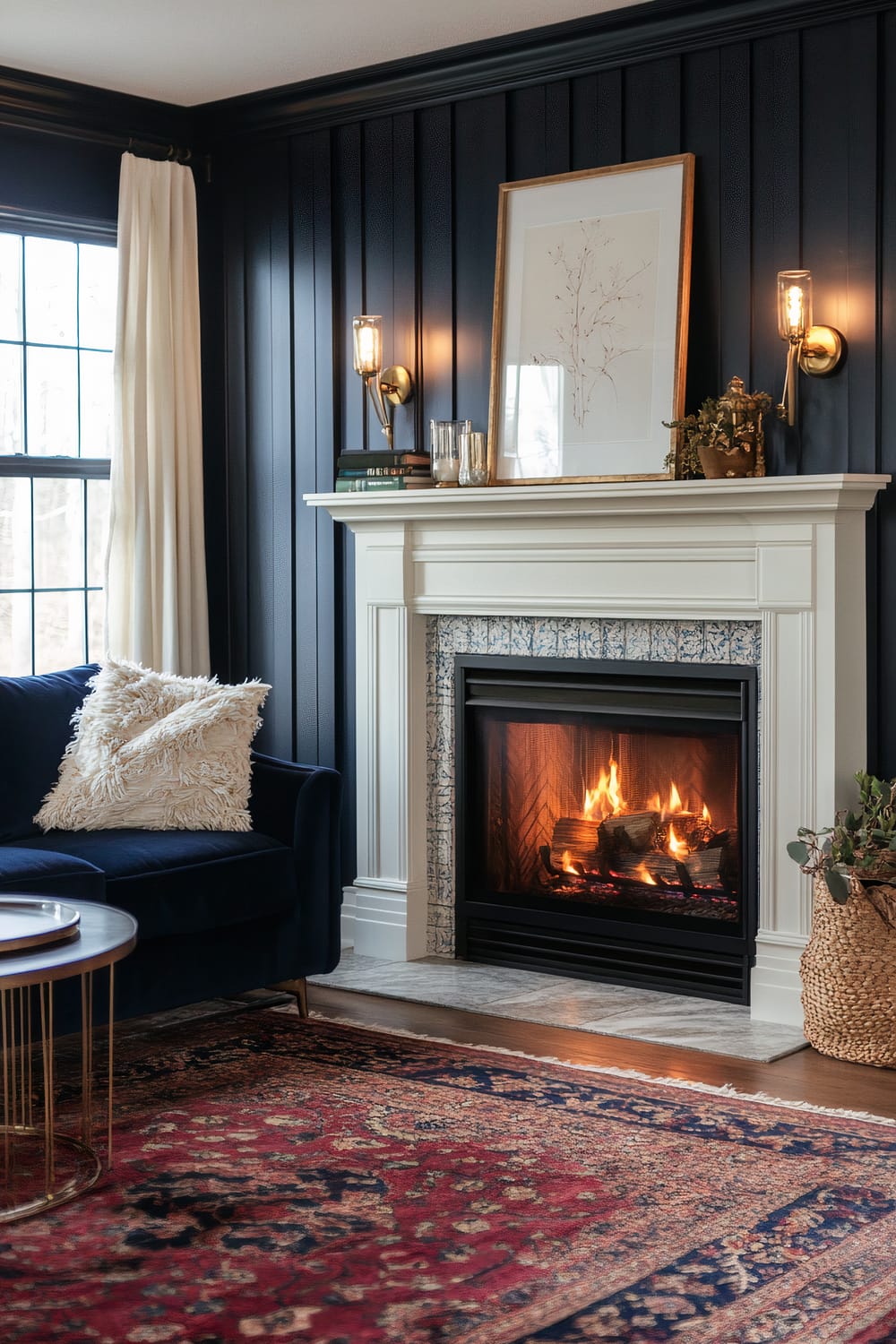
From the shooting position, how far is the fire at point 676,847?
4.48 m

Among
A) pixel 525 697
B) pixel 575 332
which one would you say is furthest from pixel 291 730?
pixel 575 332

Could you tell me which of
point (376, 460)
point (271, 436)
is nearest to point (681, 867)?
point (376, 460)

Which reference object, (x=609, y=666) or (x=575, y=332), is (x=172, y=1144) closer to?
(x=609, y=666)

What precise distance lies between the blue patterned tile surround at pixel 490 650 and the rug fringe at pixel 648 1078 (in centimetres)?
85

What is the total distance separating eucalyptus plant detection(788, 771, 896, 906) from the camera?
3760 mm

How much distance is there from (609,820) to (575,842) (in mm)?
149

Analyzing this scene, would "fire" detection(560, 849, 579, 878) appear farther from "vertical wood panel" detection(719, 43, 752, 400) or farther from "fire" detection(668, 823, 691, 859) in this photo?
"vertical wood panel" detection(719, 43, 752, 400)

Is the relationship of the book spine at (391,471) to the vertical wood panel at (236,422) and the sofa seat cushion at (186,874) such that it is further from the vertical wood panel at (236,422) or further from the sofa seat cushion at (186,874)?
the sofa seat cushion at (186,874)

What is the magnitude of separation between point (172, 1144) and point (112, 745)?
1313mm

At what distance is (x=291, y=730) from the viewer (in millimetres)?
5359

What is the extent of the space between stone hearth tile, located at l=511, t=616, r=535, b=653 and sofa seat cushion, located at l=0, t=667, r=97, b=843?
1.29 meters

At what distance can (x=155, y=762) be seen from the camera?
165 inches

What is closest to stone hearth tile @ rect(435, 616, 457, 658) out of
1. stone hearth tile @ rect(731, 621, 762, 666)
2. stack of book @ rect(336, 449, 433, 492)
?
stack of book @ rect(336, 449, 433, 492)

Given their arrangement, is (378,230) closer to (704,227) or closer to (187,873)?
(704,227)
